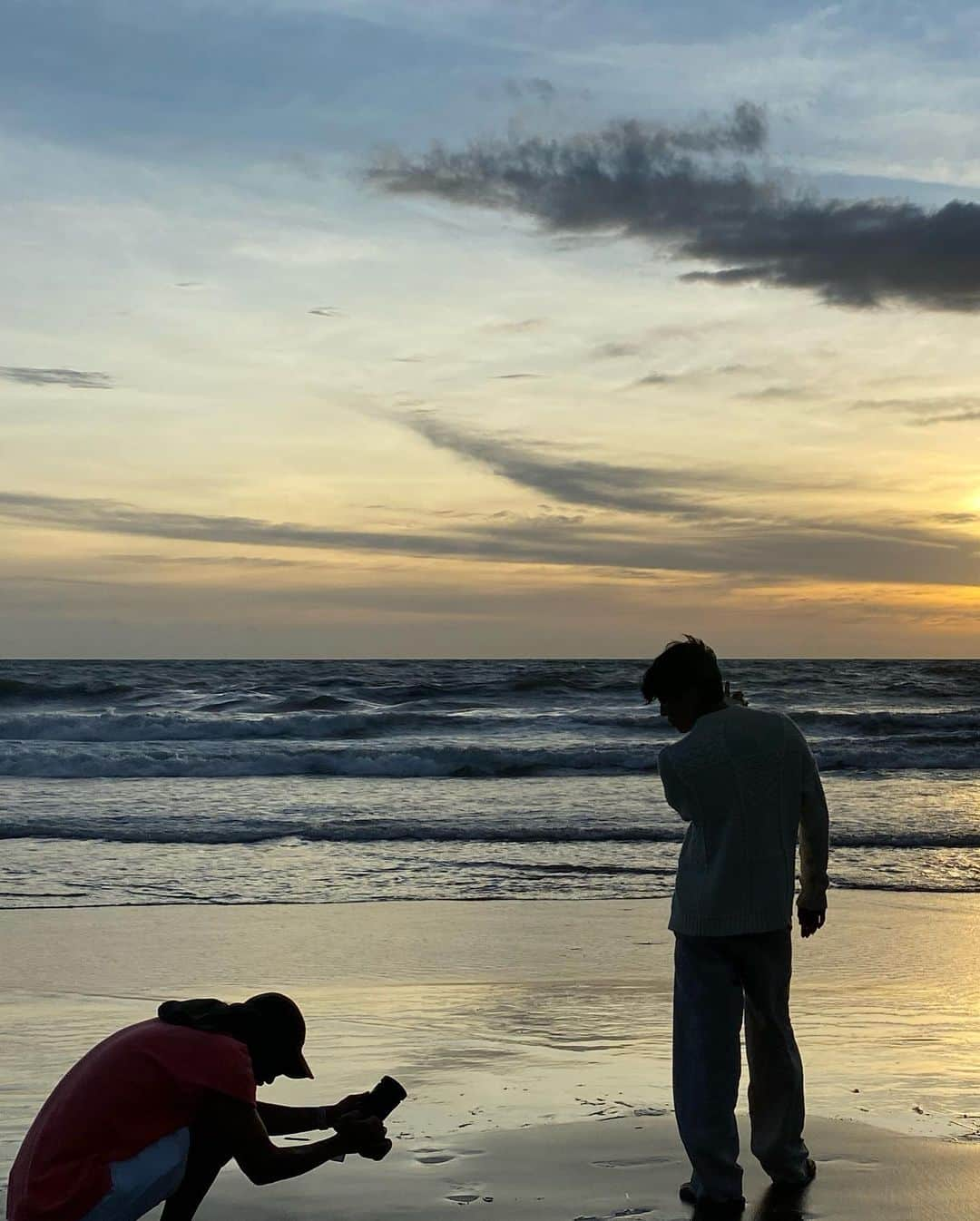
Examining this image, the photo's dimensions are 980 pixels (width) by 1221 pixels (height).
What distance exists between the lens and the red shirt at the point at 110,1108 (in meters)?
2.87

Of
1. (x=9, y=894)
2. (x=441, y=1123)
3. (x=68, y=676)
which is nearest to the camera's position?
(x=441, y=1123)

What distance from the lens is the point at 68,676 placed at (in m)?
45.1

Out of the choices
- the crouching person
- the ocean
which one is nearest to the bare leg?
the crouching person

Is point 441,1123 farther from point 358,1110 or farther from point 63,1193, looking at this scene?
point 63,1193

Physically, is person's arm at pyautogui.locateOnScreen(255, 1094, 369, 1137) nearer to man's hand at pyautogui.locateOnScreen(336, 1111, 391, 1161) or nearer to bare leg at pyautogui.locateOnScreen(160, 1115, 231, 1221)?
man's hand at pyautogui.locateOnScreen(336, 1111, 391, 1161)

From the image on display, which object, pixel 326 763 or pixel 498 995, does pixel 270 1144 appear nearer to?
pixel 498 995

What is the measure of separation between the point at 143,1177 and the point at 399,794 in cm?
1526

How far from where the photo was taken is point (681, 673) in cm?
389

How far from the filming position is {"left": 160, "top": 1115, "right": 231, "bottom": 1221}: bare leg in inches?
118

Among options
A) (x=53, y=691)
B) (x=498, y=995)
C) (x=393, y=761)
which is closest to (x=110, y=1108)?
(x=498, y=995)

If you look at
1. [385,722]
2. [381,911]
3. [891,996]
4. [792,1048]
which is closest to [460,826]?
[381,911]

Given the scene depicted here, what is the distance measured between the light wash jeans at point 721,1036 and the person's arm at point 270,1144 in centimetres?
105

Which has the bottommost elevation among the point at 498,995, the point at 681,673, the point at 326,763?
the point at 326,763

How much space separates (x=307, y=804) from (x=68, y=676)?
31.1m
